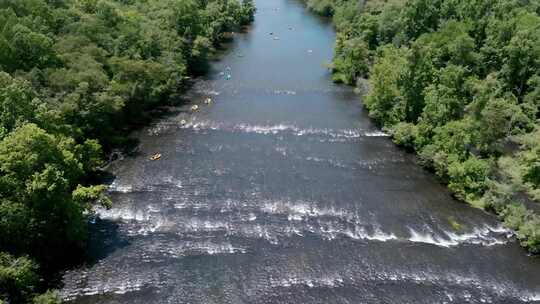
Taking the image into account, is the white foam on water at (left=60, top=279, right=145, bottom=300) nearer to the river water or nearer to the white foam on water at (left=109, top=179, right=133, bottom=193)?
the river water

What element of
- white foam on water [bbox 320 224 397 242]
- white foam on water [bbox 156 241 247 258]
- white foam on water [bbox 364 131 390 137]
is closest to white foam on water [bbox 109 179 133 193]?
white foam on water [bbox 156 241 247 258]

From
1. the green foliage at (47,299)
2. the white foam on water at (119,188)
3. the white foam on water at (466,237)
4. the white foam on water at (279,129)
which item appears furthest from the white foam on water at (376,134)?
the green foliage at (47,299)

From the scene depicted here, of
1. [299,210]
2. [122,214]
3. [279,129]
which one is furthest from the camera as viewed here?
[279,129]

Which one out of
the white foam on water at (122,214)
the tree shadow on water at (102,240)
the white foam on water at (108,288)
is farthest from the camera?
the white foam on water at (122,214)

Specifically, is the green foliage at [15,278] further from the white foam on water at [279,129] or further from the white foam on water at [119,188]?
the white foam on water at [279,129]

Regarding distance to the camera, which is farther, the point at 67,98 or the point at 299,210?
the point at 67,98

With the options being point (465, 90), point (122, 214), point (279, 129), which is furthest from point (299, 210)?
point (465, 90)

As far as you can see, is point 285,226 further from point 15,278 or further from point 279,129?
point 15,278
